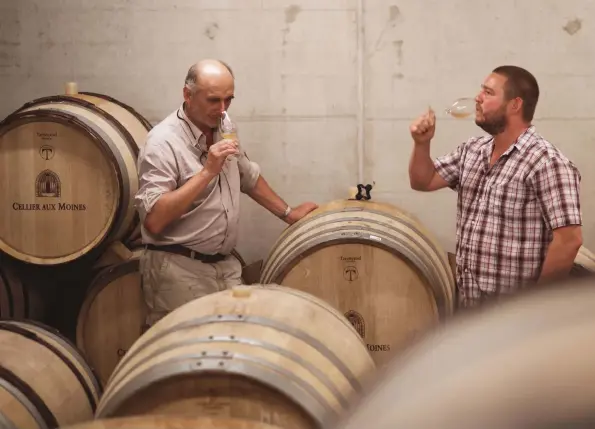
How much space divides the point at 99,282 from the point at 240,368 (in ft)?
7.24

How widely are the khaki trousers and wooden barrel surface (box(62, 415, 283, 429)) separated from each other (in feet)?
6.18

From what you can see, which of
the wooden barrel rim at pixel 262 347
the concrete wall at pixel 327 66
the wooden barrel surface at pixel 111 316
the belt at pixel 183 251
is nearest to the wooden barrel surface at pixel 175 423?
the wooden barrel rim at pixel 262 347

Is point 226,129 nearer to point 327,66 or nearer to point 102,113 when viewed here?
point 102,113

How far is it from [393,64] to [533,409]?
4.37m

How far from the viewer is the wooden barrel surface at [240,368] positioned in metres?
1.79

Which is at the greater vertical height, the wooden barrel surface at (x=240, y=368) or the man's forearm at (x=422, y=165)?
the man's forearm at (x=422, y=165)

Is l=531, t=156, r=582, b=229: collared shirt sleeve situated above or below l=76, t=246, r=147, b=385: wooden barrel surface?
above

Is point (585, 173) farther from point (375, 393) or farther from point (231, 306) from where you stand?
point (375, 393)

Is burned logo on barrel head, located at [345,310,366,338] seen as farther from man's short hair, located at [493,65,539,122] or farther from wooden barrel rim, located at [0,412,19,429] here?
wooden barrel rim, located at [0,412,19,429]

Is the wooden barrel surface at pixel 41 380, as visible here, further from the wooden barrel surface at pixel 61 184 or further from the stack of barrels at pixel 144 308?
the wooden barrel surface at pixel 61 184

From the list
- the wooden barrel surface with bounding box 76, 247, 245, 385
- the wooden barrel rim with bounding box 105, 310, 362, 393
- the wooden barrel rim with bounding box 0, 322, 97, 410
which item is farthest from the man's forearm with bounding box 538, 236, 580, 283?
the wooden barrel surface with bounding box 76, 247, 245, 385

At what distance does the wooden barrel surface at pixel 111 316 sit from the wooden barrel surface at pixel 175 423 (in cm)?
228

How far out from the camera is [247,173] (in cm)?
391

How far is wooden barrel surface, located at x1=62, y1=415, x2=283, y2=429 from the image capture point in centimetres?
151
